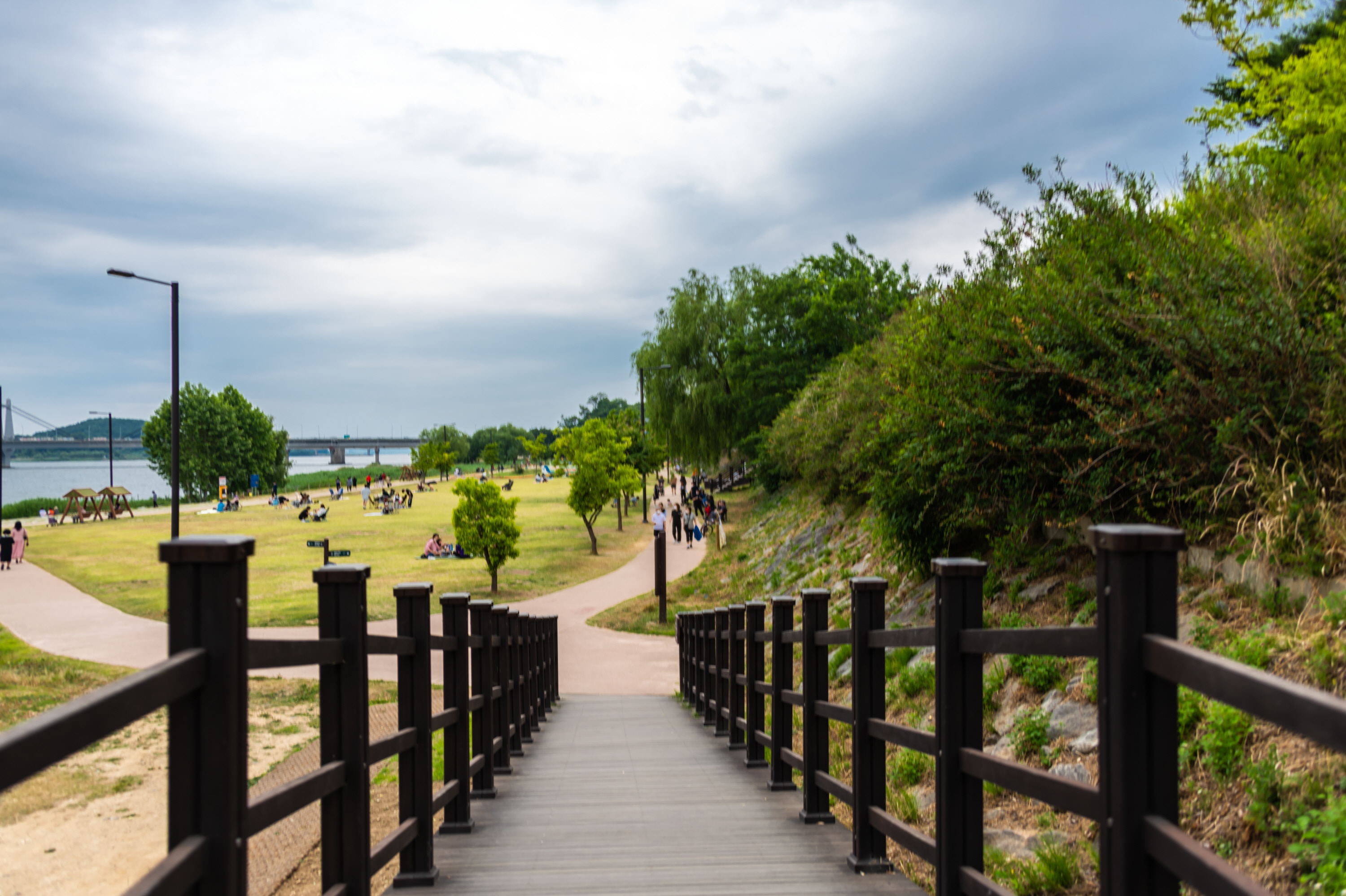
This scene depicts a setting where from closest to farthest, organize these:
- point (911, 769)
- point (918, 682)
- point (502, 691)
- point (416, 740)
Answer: point (416, 740) < point (911, 769) < point (502, 691) < point (918, 682)

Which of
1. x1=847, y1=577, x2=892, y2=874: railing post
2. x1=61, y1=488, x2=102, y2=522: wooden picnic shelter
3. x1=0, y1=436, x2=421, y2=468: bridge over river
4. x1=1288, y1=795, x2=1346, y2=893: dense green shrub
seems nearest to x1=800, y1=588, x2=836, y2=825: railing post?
x1=847, y1=577, x2=892, y2=874: railing post

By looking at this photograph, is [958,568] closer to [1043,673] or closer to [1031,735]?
[1031,735]

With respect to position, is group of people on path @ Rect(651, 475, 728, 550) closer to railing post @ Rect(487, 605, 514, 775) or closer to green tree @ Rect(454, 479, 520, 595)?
green tree @ Rect(454, 479, 520, 595)

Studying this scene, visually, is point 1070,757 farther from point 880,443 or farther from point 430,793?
point 880,443

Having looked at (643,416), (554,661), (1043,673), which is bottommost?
(554,661)

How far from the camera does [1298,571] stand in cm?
486

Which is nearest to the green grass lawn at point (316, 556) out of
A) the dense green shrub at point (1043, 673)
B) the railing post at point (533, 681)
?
the railing post at point (533, 681)

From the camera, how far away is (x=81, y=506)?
5803 cm

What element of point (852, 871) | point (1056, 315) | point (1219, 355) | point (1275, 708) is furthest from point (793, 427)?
point (1275, 708)

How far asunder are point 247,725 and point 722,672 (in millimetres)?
6274

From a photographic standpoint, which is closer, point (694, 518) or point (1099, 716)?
point (1099, 716)

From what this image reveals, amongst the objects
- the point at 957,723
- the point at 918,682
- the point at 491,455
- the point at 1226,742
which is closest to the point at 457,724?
the point at 957,723

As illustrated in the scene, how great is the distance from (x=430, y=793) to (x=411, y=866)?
0.96 feet

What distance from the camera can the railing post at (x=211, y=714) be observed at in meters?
1.86
